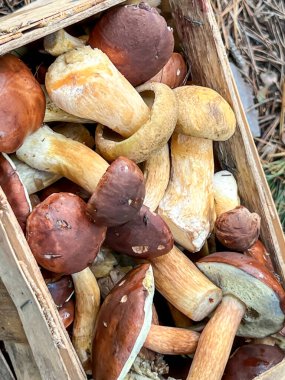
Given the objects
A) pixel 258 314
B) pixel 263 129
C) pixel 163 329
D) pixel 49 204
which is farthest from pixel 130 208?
pixel 263 129

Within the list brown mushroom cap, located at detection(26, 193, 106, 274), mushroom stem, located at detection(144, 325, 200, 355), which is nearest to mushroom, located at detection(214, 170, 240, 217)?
mushroom stem, located at detection(144, 325, 200, 355)

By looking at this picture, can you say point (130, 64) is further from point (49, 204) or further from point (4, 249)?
point (4, 249)

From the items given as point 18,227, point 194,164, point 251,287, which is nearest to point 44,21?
point 18,227

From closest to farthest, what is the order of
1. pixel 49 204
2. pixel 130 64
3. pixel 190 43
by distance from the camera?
pixel 49 204 → pixel 130 64 → pixel 190 43

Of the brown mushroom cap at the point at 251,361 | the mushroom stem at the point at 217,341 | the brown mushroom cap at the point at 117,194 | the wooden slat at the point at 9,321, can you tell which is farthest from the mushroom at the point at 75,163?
the brown mushroom cap at the point at 251,361

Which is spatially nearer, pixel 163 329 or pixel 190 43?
pixel 163 329

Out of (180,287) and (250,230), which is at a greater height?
(250,230)

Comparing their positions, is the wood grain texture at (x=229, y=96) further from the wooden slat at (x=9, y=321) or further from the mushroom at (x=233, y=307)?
the wooden slat at (x=9, y=321)
